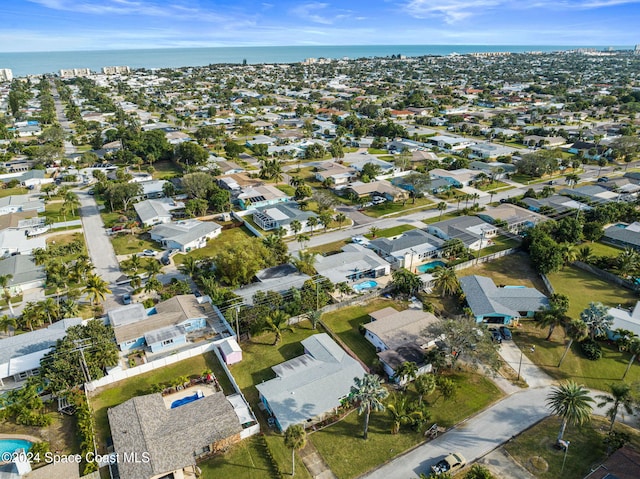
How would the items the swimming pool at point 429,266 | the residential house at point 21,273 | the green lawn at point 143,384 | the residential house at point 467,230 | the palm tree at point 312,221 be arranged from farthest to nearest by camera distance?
the palm tree at point 312,221 < the residential house at point 467,230 < the swimming pool at point 429,266 < the residential house at point 21,273 < the green lawn at point 143,384

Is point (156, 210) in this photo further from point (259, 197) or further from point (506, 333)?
→ point (506, 333)

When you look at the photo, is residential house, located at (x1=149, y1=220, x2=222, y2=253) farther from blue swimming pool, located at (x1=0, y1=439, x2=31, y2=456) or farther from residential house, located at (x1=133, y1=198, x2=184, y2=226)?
blue swimming pool, located at (x1=0, y1=439, x2=31, y2=456)

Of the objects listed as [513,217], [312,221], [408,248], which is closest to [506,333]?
[408,248]

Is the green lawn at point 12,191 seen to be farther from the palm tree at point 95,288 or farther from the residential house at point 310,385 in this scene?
the residential house at point 310,385

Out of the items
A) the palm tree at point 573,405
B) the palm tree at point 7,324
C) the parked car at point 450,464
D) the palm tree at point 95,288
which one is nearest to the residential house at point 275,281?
the palm tree at point 95,288

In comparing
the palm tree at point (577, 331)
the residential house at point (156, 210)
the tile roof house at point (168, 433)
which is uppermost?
the palm tree at point (577, 331)

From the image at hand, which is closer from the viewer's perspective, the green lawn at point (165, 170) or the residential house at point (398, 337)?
the residential house at point (398, 337)

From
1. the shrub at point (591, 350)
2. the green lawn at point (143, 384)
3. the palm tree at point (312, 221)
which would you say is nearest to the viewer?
the green lawn at point (143, 384)

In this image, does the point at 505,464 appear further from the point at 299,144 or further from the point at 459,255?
the point at 299,144
